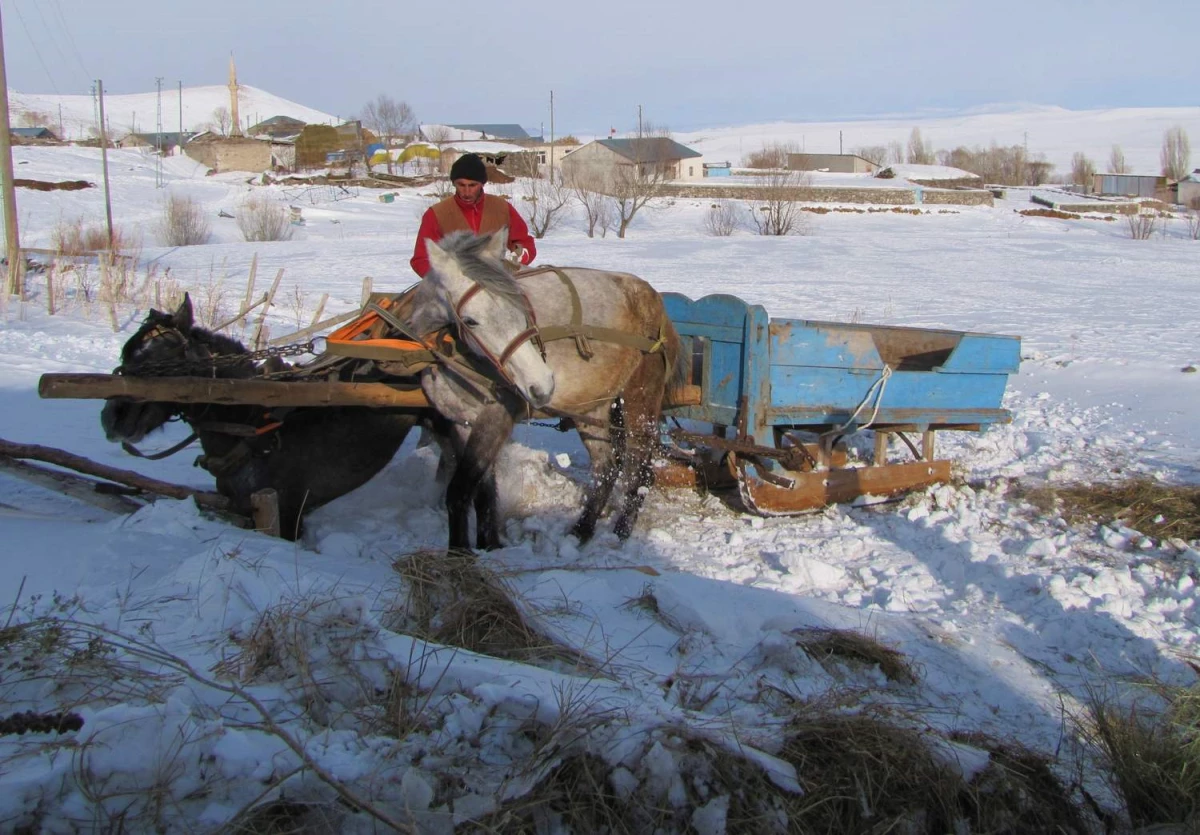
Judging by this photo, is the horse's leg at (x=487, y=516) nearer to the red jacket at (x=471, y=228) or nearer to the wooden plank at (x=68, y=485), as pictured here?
the red jacket at (x=471, y=228)

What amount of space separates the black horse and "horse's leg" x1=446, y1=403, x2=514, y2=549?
590 mm

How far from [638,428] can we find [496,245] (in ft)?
4.99

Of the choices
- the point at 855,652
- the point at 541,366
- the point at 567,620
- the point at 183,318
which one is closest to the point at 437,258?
the point at 541,366

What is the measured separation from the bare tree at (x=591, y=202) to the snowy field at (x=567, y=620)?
95.1 ft

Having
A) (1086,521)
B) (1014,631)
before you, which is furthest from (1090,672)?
(1086,521)

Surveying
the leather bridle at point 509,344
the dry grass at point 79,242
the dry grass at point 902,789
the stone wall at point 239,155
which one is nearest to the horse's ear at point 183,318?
the leather bridle at point 509,344

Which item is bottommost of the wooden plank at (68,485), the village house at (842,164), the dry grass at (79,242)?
the wooden plank at (68,485)

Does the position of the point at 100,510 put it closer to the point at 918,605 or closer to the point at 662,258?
the point at 918,605

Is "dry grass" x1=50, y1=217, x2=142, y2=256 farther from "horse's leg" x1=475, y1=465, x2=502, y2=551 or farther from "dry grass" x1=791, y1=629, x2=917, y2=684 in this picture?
"dry grass" x1=791, y1=629, x2=917, y2=684

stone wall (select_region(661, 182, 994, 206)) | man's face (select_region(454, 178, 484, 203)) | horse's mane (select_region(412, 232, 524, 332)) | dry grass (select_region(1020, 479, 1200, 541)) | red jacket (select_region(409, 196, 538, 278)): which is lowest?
→ dry grass (select_region(1020, 479, 1200, 541))

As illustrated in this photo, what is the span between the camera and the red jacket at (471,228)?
538 cm

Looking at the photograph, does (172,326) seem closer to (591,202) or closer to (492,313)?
(492,313)

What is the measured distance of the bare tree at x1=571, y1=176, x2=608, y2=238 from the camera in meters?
37.4

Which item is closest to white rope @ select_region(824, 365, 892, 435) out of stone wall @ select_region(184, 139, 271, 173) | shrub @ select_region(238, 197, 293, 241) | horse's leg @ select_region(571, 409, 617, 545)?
horse's leg @ select_region(571, 409, 617, 545)
